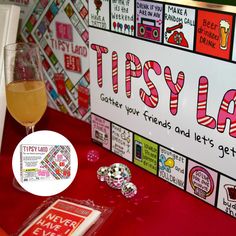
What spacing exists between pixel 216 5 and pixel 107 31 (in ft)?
0.94

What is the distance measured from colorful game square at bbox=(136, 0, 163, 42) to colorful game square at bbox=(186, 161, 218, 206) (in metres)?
0.25

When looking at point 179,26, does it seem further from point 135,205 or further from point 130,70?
point 135,205

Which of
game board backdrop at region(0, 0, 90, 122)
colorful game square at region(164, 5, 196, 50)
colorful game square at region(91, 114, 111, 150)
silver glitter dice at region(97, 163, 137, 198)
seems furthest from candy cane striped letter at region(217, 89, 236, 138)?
game board backdrop at region(0, 0, 90, 122)

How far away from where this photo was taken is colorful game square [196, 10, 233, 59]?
0.69 metres

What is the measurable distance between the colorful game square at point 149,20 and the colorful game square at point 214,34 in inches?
3.6

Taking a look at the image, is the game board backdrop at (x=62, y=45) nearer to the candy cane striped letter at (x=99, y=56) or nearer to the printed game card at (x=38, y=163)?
the candy cane striped letter at (x=99, y=56)

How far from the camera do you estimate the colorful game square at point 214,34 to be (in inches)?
27.1

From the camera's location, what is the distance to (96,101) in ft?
3.32

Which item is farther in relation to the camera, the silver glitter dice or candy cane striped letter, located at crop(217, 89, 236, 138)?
the silver glitter dice

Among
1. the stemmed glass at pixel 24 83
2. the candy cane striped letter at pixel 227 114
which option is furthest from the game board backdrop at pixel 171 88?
the stemmed glass at pixel 24 83

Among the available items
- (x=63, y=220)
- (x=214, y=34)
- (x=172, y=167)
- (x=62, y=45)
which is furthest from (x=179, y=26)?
(x=62, y=45)

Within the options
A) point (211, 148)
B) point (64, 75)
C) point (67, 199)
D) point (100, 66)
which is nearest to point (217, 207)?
point (211, 148)

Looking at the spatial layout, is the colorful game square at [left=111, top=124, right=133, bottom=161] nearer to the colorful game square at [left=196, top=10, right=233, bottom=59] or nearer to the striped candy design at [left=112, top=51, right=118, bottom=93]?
the striped candy design at [left=112, top=51, right=118, bottom=93]

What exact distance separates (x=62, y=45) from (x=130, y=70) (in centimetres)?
36
